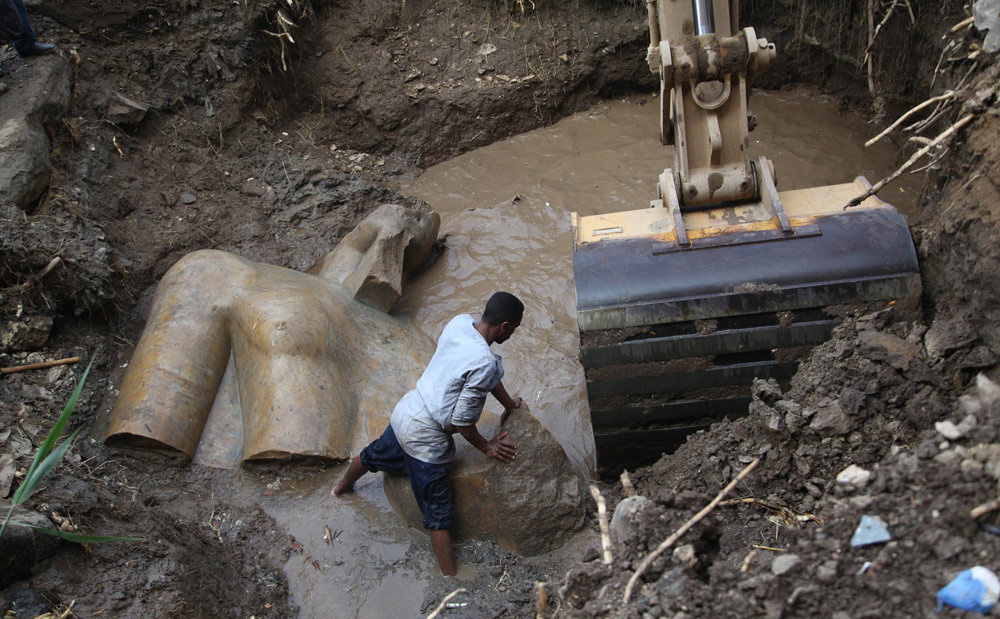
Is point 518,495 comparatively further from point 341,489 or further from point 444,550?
point 341,489

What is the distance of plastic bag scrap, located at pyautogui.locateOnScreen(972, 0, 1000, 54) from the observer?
3.37 meters

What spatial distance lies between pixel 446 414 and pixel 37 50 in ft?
16.9

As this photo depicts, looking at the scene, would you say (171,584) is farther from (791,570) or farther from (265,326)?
(791,570)

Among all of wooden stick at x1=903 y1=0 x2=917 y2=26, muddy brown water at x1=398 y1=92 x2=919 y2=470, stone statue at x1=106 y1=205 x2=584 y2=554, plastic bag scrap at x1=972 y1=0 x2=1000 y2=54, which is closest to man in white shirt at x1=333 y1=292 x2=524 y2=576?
stone statue at x1=106 y1=205 x2=584 y2=554

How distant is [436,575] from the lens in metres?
3.49

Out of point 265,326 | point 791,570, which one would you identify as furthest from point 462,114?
point 791,570

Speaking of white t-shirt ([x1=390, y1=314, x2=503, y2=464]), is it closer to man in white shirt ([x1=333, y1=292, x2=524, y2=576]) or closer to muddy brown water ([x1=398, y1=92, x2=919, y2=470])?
man in white shirt ([x1=333, y1=292, x2=524, y2=576])

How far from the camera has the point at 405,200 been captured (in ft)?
21.3

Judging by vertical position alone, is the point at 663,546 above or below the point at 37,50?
below

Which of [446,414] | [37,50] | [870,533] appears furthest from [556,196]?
[870,533]

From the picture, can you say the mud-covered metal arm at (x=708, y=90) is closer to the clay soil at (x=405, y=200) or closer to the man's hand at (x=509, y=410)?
the clay soil at (x=405, y=200)

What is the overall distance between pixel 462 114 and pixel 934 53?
4.28 m

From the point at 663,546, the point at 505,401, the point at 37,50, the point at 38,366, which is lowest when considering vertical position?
the point at 505,401

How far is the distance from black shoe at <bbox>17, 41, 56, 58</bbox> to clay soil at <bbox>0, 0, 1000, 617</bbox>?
219 millimetres
